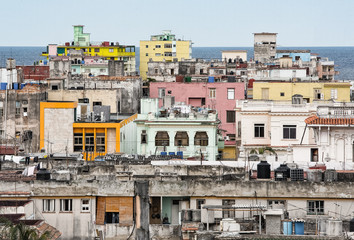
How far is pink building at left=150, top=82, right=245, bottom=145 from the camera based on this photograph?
75.3 metres

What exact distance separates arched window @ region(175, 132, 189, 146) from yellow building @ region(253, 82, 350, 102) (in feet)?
43.7

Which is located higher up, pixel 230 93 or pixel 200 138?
pixel 230 93

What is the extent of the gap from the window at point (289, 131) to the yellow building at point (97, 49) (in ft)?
281

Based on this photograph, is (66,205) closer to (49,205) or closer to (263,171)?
(49,205)

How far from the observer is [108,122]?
58.9m

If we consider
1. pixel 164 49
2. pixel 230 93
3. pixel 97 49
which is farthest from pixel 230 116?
pixel 164 49

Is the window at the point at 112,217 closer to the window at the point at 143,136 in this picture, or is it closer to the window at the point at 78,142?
the window at the point at 78,142

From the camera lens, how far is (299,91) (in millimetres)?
71375

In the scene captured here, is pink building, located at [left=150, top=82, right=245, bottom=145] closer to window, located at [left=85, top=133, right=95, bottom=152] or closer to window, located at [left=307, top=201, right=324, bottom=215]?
window, located at [left=85, top=133, right=95, bottom=152]

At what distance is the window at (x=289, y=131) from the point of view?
6062 centimetres

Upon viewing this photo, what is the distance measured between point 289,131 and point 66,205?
2319 centimetres

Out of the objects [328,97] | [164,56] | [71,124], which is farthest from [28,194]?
[164,56]

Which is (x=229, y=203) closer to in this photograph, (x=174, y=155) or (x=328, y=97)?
(x=174, y=155)

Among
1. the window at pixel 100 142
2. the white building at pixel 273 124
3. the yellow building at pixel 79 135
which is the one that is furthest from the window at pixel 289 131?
the window at pixel 100 142
